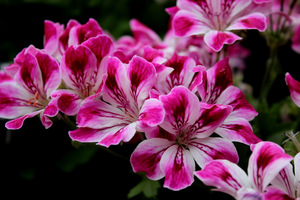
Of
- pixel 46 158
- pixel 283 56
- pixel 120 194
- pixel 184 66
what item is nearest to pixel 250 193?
pixel 184 66

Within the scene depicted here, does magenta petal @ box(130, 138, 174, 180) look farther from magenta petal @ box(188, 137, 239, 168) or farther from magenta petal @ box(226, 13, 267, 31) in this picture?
magenta petal @ box(226, 13, 267, 31)

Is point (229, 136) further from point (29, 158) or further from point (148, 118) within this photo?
point (29, 158)

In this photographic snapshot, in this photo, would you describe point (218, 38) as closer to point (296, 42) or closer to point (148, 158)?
point (148, 158)

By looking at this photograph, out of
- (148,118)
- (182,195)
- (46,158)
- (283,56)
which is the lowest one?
(46,158)

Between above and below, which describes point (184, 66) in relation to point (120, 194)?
above

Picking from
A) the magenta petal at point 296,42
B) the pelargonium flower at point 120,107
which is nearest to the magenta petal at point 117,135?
the pelargonium flower at point 120,107

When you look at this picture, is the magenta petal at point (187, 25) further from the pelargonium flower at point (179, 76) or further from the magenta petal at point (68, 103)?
the magenta petal at point (68, 103)
